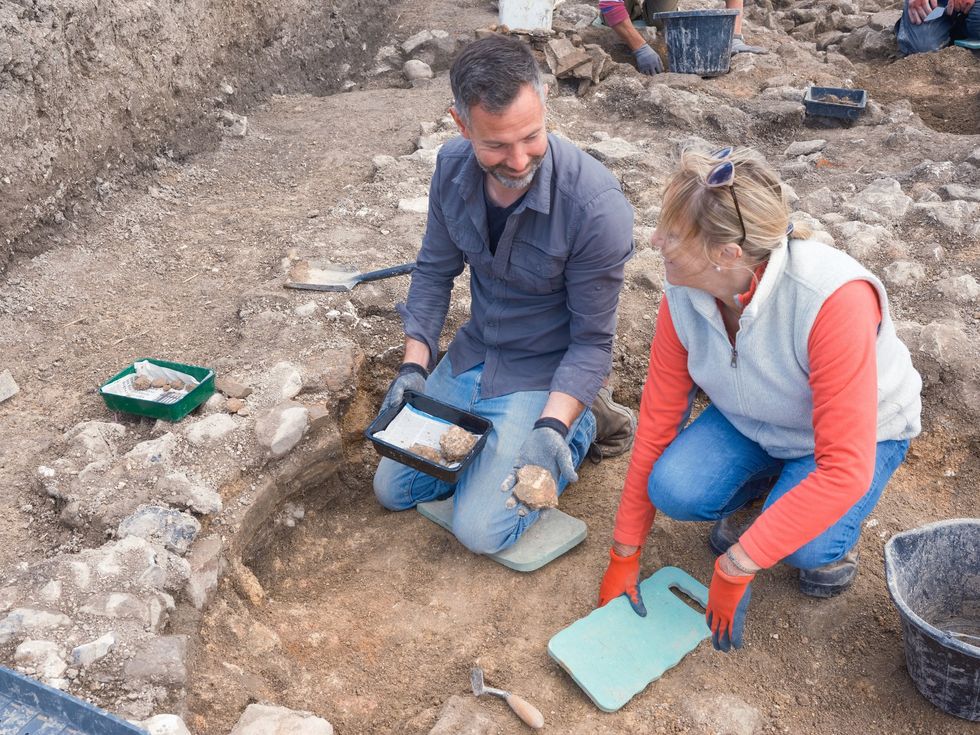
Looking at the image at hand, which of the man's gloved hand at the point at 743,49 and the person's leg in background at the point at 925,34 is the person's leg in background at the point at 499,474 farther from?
the person's leg in background at the point at 925,34

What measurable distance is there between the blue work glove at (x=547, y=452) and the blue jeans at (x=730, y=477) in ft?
1.03

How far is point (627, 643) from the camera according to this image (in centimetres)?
245

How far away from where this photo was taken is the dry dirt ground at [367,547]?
7.66 ft

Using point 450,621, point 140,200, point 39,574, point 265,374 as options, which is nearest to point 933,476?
point 450,621

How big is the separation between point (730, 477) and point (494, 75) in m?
1.33

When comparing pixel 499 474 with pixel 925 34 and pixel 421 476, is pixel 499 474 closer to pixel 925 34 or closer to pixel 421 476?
pixel 421 476

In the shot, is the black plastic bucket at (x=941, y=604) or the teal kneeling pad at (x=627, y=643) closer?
the black plastic bucket at (x=941, y=604)

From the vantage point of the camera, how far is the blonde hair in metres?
2.00

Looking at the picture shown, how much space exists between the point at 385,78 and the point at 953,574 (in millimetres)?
5648

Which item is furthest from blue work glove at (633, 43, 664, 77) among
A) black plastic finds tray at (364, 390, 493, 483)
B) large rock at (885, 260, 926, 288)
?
black plastic finds tray at (364, 390, 493, 483)

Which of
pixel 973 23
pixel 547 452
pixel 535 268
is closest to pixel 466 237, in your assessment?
pixel 535 268

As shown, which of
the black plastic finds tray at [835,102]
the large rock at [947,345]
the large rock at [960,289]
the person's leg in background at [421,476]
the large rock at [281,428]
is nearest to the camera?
the large rock at [281,428]

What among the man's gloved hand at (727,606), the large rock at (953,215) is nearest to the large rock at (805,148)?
the large rock at (953,215)

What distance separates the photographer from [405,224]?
424cm
